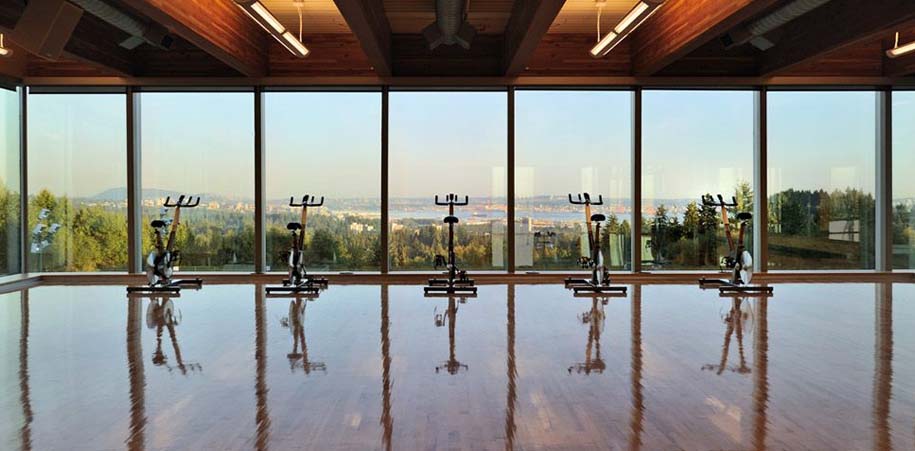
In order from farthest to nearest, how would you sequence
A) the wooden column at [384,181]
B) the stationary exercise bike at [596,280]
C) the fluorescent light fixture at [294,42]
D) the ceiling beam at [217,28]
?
1. the wooden column at [384,181]
2. the stationary exercise bike at [596,280]
3. the fluorescent light fixture at [294,42]
4. the ceiling beam at [217,28]

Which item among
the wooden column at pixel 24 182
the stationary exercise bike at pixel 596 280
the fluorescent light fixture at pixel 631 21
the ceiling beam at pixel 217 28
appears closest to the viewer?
the fluorescent light fixture at pixel 631 21

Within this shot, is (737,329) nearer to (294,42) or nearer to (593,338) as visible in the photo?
(593,338)

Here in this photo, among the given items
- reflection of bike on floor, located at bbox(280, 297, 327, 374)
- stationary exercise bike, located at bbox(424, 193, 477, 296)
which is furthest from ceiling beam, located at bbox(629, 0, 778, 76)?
reflection of bike on floor, located at bbox(280, 297, 327, 374)

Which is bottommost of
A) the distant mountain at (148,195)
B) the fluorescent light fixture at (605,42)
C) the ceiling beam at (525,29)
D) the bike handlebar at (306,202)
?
the bike handlebar at (306,202)

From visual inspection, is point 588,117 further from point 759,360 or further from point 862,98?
point 759,360

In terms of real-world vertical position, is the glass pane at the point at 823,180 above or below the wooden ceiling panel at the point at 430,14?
below

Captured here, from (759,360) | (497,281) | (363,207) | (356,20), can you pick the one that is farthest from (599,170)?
(759,360)

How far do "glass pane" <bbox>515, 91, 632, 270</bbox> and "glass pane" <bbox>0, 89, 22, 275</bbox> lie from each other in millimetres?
7169

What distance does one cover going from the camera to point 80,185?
8734 mm

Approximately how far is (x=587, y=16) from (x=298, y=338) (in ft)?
18.5

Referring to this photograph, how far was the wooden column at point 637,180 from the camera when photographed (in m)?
8.72

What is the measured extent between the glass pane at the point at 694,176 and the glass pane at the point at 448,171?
7.41 ft

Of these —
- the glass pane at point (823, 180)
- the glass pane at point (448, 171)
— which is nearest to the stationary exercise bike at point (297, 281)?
the glass pane at point (448, 171)

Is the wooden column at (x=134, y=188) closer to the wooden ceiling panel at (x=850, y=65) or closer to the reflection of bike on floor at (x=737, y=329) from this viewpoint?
the reflection of bike on floor at (x=737, y=329)
